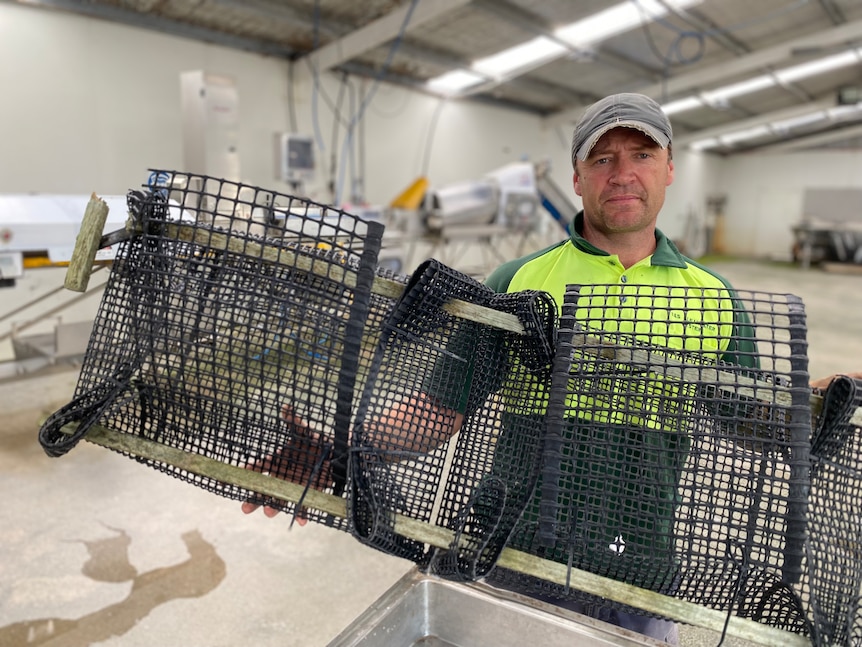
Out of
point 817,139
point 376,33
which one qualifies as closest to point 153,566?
point 376,33

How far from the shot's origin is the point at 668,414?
2.54 feet

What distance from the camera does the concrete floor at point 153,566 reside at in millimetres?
1905

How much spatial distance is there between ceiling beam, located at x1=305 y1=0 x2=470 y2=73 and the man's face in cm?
450

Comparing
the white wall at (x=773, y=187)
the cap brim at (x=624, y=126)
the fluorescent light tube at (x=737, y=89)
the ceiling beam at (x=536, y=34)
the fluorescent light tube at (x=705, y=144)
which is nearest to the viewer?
the cap brim at (x=624, y=126)

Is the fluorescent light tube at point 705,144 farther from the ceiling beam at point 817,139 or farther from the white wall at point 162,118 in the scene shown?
the white wall at point 162,118

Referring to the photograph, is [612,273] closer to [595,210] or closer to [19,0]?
[595,210]

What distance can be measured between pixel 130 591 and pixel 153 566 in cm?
14

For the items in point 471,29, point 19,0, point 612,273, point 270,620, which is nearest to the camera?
point 612,273

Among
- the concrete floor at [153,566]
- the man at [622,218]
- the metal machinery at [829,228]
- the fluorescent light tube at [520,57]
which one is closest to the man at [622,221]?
the man at [622,218]

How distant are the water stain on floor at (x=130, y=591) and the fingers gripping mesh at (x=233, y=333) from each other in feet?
4.41

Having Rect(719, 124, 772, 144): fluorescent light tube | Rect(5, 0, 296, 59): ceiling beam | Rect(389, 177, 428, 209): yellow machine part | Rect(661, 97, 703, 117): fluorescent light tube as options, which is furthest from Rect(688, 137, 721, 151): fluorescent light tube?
Rect(5, 0, 296, 59): ceiling beam

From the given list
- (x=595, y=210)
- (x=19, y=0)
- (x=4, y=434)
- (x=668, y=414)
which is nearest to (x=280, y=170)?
(x=19, y=0)

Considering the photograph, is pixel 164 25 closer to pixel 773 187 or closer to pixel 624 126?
pixel 624 126

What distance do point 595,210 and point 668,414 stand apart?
591 millimetres
